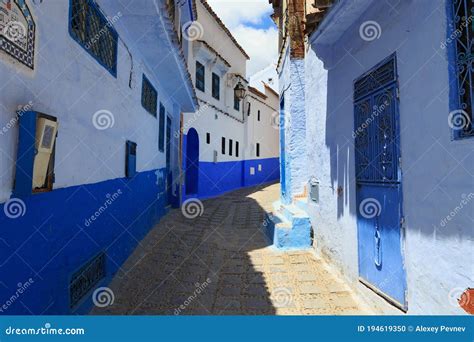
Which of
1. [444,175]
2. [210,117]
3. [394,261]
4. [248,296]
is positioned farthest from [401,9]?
[210,117]

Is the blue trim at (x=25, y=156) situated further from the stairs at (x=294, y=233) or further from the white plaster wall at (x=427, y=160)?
the stairs at (x=294, y=233)

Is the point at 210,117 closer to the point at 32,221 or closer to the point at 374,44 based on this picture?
the point at 374,44

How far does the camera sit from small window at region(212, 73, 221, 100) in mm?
15422

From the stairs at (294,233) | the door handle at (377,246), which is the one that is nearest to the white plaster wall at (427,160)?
the door handle at (377,246)

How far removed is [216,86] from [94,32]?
12273 millimetres

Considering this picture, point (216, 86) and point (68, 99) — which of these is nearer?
point (68, 99)

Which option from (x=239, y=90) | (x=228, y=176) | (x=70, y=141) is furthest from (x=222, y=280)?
(x=239, y=90)

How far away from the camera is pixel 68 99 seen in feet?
9.80

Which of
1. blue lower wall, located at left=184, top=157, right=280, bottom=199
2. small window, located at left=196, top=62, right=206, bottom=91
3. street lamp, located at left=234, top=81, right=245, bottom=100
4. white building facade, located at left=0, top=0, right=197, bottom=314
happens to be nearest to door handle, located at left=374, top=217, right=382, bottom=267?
white building facade, located at left=0, top=0, right=197, bottom=314

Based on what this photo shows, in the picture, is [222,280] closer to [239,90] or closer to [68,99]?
[68,99]

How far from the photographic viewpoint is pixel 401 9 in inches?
127

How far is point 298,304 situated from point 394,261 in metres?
1.26

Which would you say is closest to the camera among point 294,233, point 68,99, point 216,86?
point 68,99

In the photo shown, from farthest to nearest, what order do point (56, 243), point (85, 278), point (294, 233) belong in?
point (294, 233) → point (85, 278) → point (56, 243)
